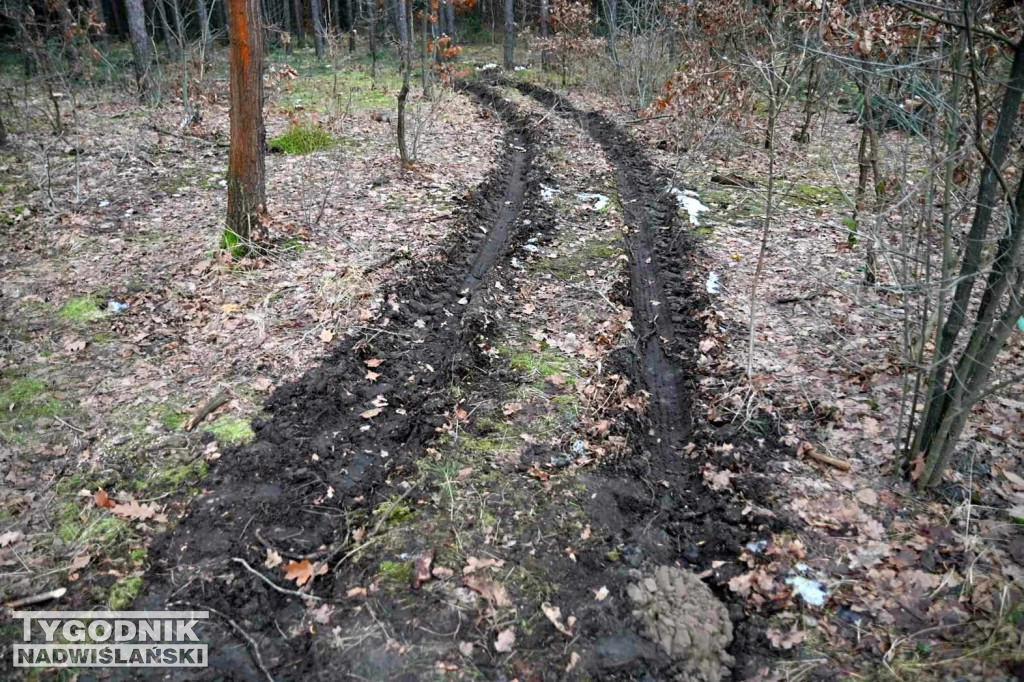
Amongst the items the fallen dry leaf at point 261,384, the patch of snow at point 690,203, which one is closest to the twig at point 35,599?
the fallen dry leaf at point 261,384

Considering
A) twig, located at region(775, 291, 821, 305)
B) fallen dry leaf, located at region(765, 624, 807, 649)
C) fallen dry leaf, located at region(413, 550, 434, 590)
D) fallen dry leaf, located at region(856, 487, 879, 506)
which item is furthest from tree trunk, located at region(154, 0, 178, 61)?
fallen dry leaf, located at region(765, 624, 807, 649)

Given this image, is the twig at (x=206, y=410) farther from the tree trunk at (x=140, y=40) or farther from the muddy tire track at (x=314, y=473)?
the tree trunk at (x=140, y=40)

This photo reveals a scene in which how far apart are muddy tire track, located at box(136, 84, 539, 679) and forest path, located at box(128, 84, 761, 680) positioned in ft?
0.05

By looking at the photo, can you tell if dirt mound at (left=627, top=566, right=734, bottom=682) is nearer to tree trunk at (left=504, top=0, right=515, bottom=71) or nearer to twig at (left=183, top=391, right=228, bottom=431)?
twig at (left=183, top=391, right=228, bottom=431)

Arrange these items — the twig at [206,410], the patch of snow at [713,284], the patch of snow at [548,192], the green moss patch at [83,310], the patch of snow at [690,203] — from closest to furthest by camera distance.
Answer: the twig at [206,410], the green moss patch at [83,310], the patch of snow at [713,284], the patch of snow at [690,203], the patch of snow at [548,192]

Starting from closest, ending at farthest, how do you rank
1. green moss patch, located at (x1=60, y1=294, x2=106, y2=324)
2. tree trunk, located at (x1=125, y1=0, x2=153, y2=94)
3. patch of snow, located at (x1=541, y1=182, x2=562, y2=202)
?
green moss patch, located at (x1=60, y1=294, x2=106, y2=324)
patch of snow, located at (x1=541, y1=182, x2=562, y2=202)
tree trunk, located at (x1=125, y1=0, x2=153, y2=94)

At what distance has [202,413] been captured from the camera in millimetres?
5043

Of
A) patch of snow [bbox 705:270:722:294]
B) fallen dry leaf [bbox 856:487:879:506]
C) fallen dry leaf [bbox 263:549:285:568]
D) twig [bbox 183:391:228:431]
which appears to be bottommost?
fallen dry leaf [bbox 263:549:285:568]

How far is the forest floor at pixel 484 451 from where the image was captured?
3557 millimetres

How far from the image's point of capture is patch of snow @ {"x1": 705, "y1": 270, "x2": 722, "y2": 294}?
277 inches

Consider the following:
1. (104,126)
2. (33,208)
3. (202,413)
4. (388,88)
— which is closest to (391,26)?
(388,88)

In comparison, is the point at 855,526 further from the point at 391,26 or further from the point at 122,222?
the point at 391,26

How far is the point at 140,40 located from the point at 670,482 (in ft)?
51.4

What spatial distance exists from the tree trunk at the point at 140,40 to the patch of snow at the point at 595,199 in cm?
1054
